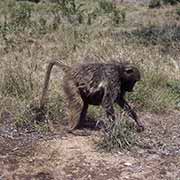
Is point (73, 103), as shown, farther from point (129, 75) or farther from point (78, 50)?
point (78, 50)

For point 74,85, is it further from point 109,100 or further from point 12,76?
point 12,76

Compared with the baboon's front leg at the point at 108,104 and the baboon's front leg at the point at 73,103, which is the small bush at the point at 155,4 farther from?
the baboon's front leg at the point at 108,104

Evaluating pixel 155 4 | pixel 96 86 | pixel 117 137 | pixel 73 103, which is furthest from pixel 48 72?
pixel 155 4

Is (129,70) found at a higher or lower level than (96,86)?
higher

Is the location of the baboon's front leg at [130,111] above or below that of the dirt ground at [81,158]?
above

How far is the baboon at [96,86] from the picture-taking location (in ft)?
18.6

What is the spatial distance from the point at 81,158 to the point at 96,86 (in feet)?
Result: 2.95

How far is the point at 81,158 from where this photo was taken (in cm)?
514

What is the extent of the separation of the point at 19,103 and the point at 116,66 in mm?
1242

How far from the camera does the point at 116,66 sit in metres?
5.85

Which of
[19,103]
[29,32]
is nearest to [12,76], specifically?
[19,103]

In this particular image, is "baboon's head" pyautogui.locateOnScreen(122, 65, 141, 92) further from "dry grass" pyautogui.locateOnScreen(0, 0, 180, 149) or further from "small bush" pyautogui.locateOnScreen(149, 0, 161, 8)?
"small bush" pyautogui.locateOnScreen(149, 0, 161, 8)

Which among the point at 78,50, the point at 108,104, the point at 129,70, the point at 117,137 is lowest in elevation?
the point at 117,137

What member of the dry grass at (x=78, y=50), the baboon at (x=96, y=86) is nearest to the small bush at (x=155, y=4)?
the dry grass at (x=78, y=50)
